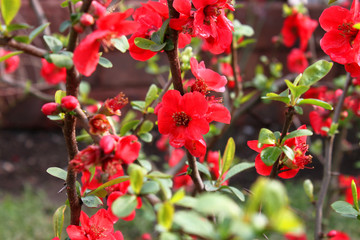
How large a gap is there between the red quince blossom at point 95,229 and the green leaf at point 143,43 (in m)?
0.26

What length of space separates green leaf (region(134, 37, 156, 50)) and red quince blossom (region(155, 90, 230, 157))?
7 centimetres

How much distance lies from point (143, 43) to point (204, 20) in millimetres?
92

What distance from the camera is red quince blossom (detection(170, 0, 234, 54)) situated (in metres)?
0.51

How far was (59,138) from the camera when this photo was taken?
2.96m

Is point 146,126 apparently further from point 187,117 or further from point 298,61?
point 298,61

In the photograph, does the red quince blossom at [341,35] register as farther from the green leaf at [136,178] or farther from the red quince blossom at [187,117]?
the green leaf at [136,178]

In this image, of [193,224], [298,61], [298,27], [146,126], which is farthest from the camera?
[298,61]

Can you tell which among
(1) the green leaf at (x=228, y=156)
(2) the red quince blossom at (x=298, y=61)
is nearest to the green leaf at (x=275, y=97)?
(1) the green leaf at (x=228, y=156)

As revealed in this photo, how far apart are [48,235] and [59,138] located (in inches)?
47.8

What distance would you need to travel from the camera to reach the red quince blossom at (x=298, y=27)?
1.42 metres

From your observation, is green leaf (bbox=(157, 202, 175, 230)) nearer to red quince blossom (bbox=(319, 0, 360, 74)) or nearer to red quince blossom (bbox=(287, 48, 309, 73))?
red quince blossom (bbox=(319, 0, 360, 74))

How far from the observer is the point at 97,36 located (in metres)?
0.42

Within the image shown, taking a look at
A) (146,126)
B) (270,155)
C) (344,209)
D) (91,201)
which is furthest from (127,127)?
(344,209)

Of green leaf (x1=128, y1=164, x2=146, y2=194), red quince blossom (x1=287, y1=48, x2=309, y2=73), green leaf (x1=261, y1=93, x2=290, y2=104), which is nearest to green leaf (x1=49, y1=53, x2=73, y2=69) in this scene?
green leaf (x1=128, y1=164, x2=146, y2=194)
